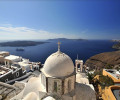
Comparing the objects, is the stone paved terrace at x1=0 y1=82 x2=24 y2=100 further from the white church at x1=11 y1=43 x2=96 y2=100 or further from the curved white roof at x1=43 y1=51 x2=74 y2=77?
the curved white roof at x1=43 y1=51 x2=74 y2=77

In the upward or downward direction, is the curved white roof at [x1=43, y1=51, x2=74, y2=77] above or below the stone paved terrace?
above

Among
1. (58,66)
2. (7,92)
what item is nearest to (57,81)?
(58,66)

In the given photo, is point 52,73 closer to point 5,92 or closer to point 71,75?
point 71,75

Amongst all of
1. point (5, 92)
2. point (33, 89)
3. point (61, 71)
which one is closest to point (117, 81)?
point (61, 71)

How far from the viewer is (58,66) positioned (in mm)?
6465

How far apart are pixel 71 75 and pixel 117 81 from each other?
466 inches

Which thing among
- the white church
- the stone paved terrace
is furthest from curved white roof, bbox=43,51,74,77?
the stone paved terrace

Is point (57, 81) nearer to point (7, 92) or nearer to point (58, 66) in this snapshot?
point (58, 66)

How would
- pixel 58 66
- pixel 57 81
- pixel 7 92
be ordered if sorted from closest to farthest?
1. pixel 57 81
2. pixel 58 66
3. pixel 7 92

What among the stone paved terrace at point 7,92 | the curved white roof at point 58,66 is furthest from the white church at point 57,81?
the stone paved terrace at point 7,92

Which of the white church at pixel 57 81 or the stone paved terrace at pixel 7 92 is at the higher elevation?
the white church at pixel 57 81

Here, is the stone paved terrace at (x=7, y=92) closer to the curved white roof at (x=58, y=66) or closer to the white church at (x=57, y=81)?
the white church at (x=57, y=81)

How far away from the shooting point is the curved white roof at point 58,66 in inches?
253

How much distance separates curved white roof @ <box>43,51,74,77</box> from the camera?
6.42 m
